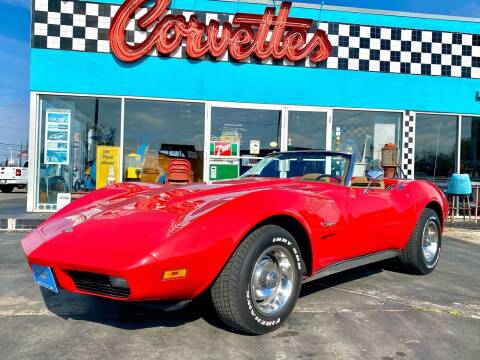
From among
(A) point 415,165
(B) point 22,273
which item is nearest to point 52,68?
(B) point 22,273

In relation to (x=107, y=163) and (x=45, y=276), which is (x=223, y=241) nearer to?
(x=45, y=276)

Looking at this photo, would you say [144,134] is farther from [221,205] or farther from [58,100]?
[221,205]

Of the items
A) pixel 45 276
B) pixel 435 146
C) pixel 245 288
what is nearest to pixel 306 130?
pixel 435 146

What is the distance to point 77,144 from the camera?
835 cm

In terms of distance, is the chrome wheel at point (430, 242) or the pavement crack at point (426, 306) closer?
the pavement crack at point (426, 306)

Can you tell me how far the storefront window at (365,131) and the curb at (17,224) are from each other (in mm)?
5922

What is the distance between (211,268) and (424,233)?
2.76 metres

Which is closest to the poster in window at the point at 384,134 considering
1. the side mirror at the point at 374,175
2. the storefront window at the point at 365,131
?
the storefront window at the point at 365,131

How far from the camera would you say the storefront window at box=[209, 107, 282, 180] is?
8.65 meters

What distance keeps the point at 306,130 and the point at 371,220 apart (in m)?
5.71

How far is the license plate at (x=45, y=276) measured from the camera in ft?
7.63

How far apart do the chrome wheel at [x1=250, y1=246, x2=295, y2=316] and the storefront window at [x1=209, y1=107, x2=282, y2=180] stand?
19.5ft

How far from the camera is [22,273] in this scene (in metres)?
4.00

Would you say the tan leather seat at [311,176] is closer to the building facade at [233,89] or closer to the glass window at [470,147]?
the building facade at [233,89]
